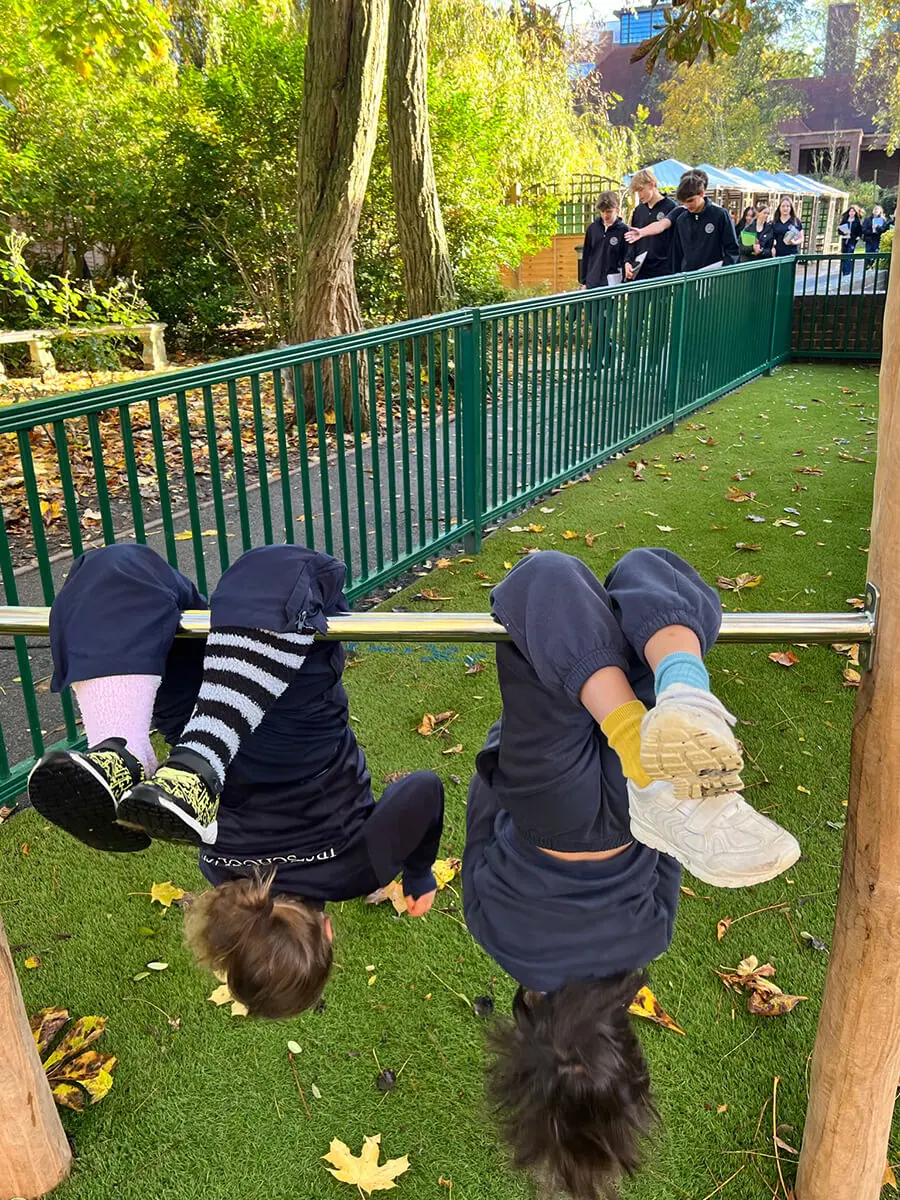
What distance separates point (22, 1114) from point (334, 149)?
25.9 ft

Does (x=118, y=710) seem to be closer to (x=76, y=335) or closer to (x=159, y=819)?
(x=159, y=819)

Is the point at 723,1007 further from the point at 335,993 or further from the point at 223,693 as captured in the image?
the point at 223,693

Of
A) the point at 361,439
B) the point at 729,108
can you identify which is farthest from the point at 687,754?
the point at 729,108

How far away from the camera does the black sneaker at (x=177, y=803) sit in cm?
151

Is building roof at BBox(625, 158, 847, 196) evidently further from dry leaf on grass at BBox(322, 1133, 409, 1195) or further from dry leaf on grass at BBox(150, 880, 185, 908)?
dry leaf on grass at BBox(322, 1133, 409, 1195)

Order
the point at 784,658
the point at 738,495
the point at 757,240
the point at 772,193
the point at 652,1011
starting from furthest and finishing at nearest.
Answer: the point at 772,193
the point at 757,240
the point at 738,495
the point at 784,658
the point at 652,1011

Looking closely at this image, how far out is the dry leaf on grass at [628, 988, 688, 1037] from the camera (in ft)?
8.41

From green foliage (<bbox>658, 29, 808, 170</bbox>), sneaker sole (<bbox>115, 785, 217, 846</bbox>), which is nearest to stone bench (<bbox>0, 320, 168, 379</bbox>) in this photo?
sneaker sole (<bbox>115, 785, 217, 846</bbox>)

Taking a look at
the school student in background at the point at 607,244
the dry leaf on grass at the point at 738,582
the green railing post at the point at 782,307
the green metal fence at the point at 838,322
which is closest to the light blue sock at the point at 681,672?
the dry leaf on grass at the point at 738,582

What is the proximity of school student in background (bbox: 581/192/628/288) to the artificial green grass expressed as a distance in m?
7.75

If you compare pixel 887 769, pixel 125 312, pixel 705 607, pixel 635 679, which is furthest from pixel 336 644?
pixel 125 312

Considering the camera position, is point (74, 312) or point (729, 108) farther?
point (729, 108)

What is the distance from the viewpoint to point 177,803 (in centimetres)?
153

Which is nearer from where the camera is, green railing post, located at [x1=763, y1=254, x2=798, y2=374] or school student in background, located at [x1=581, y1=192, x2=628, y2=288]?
school student in background, located at [x1=581, y1=192, x2=628, y2=288]
